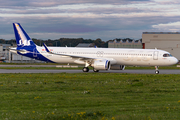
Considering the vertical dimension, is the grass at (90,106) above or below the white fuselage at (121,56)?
below

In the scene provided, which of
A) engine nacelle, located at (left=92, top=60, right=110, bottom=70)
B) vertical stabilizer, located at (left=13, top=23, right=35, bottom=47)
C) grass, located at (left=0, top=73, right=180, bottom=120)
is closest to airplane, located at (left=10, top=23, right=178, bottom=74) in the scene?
engine nacelle, located at (left=92, top=60, right=110, bottom=70)

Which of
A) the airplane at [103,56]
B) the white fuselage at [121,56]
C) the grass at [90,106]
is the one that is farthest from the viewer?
the white fuselage at [121,56]

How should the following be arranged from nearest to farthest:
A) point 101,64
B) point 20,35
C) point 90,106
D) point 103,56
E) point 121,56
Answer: point 90,106
point 101,64
point 121,56
point 103,56
point 20,35

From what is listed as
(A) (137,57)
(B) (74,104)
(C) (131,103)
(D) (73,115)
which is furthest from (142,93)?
(A) (137,57)

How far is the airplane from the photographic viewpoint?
109 ft

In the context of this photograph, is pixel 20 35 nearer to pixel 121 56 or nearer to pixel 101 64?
pixel 101 64

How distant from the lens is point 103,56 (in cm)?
3456

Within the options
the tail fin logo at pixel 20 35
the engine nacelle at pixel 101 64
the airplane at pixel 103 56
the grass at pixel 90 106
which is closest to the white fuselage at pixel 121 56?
the airplane at pixel 103 56

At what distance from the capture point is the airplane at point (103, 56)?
33250 millimetres

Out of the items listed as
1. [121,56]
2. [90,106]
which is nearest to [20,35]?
[121,56]

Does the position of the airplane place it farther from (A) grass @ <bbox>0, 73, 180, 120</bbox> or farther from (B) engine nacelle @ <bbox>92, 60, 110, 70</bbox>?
(A) grass @ <bbox>0, 73, 180, 120</bbox>

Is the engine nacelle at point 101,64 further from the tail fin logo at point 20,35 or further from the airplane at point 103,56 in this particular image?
the tail fin logo at point 20,35

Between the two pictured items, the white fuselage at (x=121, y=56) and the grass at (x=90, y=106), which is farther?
the white fuselage at (x=121, y=56)

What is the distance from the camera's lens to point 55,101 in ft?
39.4
